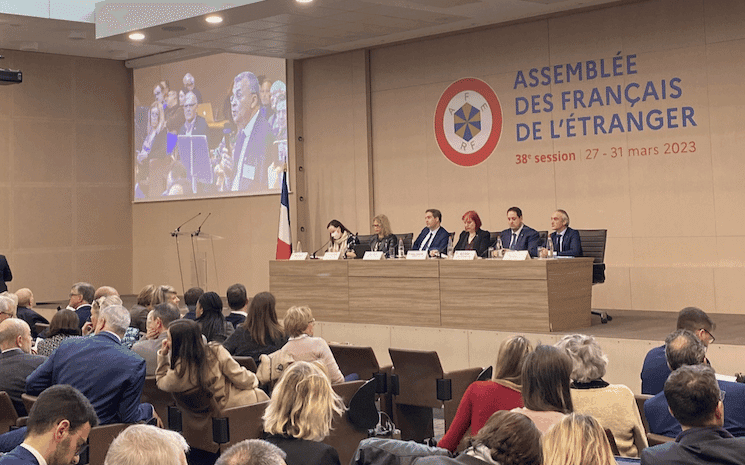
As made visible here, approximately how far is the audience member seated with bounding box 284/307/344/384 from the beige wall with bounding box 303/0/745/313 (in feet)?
17.9

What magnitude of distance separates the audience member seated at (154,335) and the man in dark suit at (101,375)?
856 millimetres

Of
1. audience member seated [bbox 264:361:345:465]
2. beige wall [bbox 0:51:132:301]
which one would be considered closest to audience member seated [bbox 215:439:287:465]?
audience member seated [bbox 264:361:345:465]

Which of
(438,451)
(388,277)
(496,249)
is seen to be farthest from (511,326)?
(438,451)

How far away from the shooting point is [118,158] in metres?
15.1

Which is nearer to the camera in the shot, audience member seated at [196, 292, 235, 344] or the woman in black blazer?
audience member seated at [196, 292, 235, 344]

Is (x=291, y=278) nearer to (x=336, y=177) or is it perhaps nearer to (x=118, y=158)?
(x=336, y=177)

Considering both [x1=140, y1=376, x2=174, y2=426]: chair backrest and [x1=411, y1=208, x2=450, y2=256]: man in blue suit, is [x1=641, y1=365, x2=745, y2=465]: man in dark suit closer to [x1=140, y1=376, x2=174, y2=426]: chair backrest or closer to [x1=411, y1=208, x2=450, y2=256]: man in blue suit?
[x1=140, y1=376, x2=174, y2=426]: chair backrest

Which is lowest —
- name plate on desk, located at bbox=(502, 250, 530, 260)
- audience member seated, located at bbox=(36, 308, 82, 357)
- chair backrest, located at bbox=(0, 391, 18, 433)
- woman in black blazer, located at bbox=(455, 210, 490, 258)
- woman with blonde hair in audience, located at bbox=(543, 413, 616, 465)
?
chair backrest, located at bbox=(0, 391, 18, 433)

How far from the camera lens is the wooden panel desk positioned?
7.39 meters

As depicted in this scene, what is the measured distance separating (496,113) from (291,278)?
3.59m

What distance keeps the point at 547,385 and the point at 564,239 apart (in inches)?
206

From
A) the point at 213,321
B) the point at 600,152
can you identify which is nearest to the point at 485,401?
the point at 213,321

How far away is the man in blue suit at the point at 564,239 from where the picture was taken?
8188 mm

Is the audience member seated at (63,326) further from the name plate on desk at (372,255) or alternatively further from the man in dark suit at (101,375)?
the name plate on desk at (372,255)
